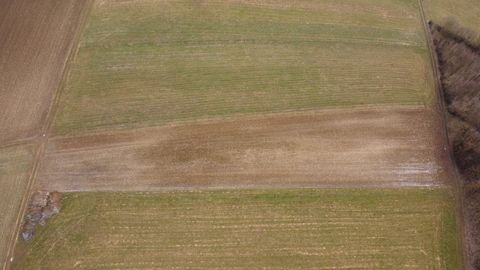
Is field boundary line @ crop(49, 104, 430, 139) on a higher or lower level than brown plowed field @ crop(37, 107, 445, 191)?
higher

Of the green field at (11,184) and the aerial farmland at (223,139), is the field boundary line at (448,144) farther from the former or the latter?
the green field at (11,184)

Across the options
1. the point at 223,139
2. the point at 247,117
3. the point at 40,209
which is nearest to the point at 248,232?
the point at 223,139

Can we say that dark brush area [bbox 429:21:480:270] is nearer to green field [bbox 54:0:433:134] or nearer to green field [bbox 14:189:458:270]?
green field [bbox 14:189:458:270]

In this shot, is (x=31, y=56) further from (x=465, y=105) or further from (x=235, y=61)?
(x=465, y=105)

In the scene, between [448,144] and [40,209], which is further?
[448,144]

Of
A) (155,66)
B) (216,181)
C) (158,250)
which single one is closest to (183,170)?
(216,181)

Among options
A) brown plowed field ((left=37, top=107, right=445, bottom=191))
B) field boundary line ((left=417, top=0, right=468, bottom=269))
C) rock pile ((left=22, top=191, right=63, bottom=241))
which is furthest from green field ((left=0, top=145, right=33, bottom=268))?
field boundary line ((left=417, top=0, right=468, bottom=269))
